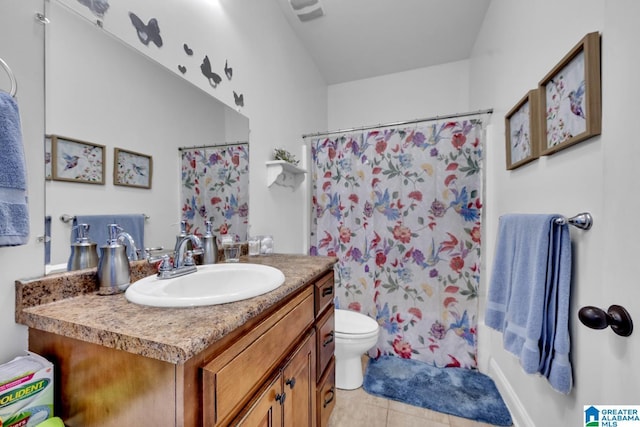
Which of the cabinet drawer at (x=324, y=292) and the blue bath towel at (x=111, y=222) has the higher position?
the blue bath towel at (x=111, y=222)

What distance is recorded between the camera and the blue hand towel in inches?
22.4

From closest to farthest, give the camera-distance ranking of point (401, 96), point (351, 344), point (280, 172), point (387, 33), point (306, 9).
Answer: point (351, 344) → point (280, 172) → point (306, 9) → point (387, 33) → point (401, 96)

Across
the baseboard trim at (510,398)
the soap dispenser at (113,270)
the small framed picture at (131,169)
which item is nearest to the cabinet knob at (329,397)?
the baseboard trim at (510,398)

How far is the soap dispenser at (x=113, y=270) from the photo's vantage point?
768 mm

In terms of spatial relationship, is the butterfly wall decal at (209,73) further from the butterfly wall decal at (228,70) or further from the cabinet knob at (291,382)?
the cabinet knob at (291,382)

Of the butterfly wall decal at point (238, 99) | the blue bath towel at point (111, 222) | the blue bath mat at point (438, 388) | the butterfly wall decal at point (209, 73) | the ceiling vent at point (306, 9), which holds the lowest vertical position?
the blue bath mat at point (438, 388)

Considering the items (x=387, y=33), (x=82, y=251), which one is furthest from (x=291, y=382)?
(x=387, y=33)

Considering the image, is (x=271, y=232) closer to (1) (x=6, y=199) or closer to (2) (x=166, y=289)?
(2) (x=166, y=289)

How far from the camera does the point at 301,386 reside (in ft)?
3.27

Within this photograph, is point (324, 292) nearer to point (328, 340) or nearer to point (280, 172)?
point (328, 340)

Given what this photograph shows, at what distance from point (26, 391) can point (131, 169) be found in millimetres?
655

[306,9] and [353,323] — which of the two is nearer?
[353,323]

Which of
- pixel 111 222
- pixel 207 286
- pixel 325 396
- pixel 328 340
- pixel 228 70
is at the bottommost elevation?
pixel 325 396

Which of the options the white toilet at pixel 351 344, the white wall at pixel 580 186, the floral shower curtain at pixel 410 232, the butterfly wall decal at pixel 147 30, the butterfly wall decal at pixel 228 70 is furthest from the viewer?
the floral shower curtain at pixel 410 232
